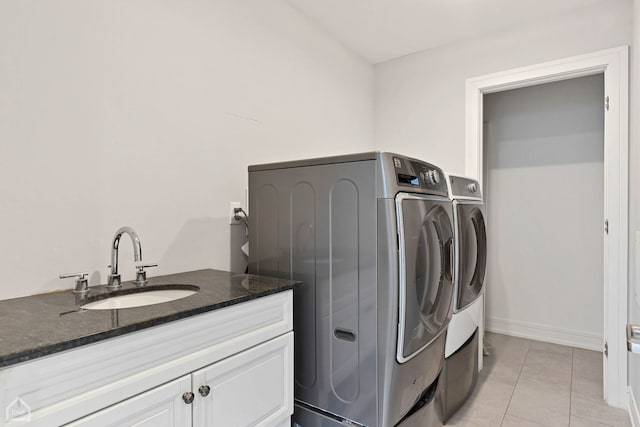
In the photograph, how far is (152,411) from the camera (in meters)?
0.93

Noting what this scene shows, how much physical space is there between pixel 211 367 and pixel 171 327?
Result: 0.20 m

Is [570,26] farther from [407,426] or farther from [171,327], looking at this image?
[171,327]

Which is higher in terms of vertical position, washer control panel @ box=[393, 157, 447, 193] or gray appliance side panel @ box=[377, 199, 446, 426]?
washer control panel @ box=[393, 157, 447, 193]

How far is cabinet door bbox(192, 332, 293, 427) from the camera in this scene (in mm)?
1060

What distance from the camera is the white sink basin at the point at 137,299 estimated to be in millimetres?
1214

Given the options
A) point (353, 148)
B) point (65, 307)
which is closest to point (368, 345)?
point (65, 307)

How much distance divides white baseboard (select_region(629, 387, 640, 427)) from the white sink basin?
230 cm

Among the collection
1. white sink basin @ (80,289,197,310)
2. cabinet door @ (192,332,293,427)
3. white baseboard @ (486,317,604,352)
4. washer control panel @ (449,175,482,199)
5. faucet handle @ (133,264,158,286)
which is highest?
washer control panel @ (449,175,482,199)

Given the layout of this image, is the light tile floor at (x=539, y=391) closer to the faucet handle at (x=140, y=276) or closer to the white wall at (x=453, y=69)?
the white wall at (x=453, y=69)

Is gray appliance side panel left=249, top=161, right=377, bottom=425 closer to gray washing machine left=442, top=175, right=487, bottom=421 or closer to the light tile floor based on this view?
gray washing machine left=442, top=175, right=487, bottom=421

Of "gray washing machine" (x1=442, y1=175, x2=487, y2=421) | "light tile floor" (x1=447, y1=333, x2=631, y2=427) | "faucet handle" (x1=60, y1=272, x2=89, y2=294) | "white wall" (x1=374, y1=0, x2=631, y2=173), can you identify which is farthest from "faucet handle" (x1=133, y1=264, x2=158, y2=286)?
"white wall" (x1=374, y1=0, x2=631, y2=173)

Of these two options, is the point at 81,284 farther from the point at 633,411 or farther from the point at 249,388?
the point at 633,411

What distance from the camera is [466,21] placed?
2477 millimetres

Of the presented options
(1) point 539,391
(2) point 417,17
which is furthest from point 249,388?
(2) point 417,17
